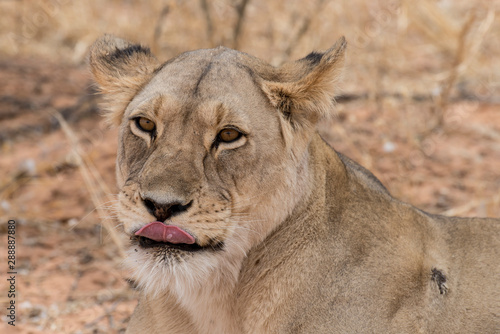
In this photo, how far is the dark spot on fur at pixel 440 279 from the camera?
2852mm

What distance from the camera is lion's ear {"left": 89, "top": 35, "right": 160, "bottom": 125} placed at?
9.59ft

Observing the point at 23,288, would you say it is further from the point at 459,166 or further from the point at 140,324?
the point at 459,166

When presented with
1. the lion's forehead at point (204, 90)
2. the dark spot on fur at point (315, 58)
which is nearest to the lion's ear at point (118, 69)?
the lion's forehead at point (204, 90)

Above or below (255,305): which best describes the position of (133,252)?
above

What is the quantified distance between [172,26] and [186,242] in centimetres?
690

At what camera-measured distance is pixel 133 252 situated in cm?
248

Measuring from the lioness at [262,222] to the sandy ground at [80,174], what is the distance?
1.37m

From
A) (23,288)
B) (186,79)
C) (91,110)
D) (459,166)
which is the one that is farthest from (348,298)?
(91,110)

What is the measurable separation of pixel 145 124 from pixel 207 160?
0.32 m

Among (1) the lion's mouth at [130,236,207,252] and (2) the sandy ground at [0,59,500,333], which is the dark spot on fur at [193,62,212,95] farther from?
(2) the sandy ground at [0,59,500,333]

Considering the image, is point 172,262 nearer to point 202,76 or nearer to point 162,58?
point 202,76

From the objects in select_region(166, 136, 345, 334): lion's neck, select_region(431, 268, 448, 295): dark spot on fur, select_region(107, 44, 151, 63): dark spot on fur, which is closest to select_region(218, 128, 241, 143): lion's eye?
select_region(166, 136, 345, 334): lion's neck

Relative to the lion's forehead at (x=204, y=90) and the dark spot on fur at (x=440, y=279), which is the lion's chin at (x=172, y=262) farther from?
the dark spot on fur at (x=440, y=279)

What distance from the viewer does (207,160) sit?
2.55 metres
